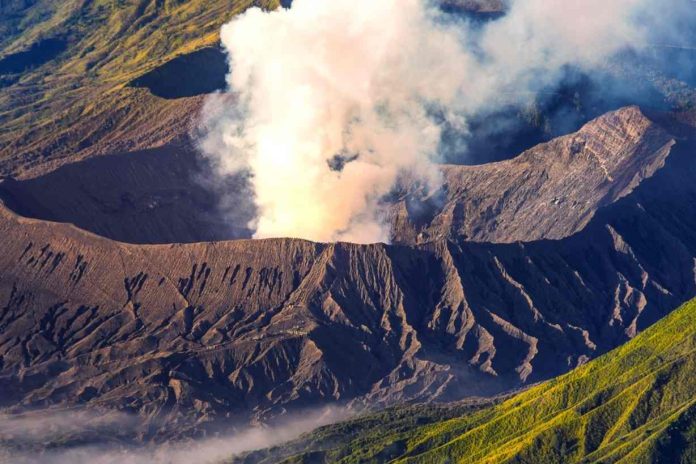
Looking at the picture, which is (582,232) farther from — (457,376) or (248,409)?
(248,409)

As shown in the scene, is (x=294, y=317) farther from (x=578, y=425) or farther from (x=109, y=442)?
(x=578, y=425)

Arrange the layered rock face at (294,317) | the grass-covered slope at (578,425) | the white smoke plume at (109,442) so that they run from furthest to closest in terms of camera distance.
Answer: the layered rock face at (294,317), the white smoke plume at (109,442), the grass-covered slope at (578,425)

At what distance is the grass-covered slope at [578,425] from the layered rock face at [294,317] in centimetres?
1921

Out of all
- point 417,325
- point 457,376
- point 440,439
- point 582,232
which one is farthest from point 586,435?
point 582,232

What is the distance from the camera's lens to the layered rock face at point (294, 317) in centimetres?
17425

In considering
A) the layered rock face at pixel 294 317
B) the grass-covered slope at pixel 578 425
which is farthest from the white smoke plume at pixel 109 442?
the grass-covered slope at pixel 578 425

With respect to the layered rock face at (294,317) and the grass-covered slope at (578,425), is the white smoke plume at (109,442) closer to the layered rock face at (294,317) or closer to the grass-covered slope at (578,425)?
the layered rock face at (294,317)

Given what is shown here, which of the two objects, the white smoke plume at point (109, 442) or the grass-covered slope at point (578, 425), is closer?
the grass-covered slope at point (578, 425)

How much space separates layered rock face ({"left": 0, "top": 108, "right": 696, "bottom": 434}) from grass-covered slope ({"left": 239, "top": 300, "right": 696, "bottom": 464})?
1921 centimetres

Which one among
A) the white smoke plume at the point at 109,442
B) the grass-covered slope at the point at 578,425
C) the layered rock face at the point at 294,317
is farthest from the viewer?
the layered rock face at the point at 294,317

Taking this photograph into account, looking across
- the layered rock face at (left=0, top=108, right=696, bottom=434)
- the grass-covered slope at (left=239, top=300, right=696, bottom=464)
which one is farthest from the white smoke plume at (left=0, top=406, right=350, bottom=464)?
the grass-covered slope at (left=239, top=300, right=696, bottom=464)

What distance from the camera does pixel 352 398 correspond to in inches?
6836

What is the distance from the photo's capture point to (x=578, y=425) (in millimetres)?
135000

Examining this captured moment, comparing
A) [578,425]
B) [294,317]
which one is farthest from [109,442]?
[578,425]
